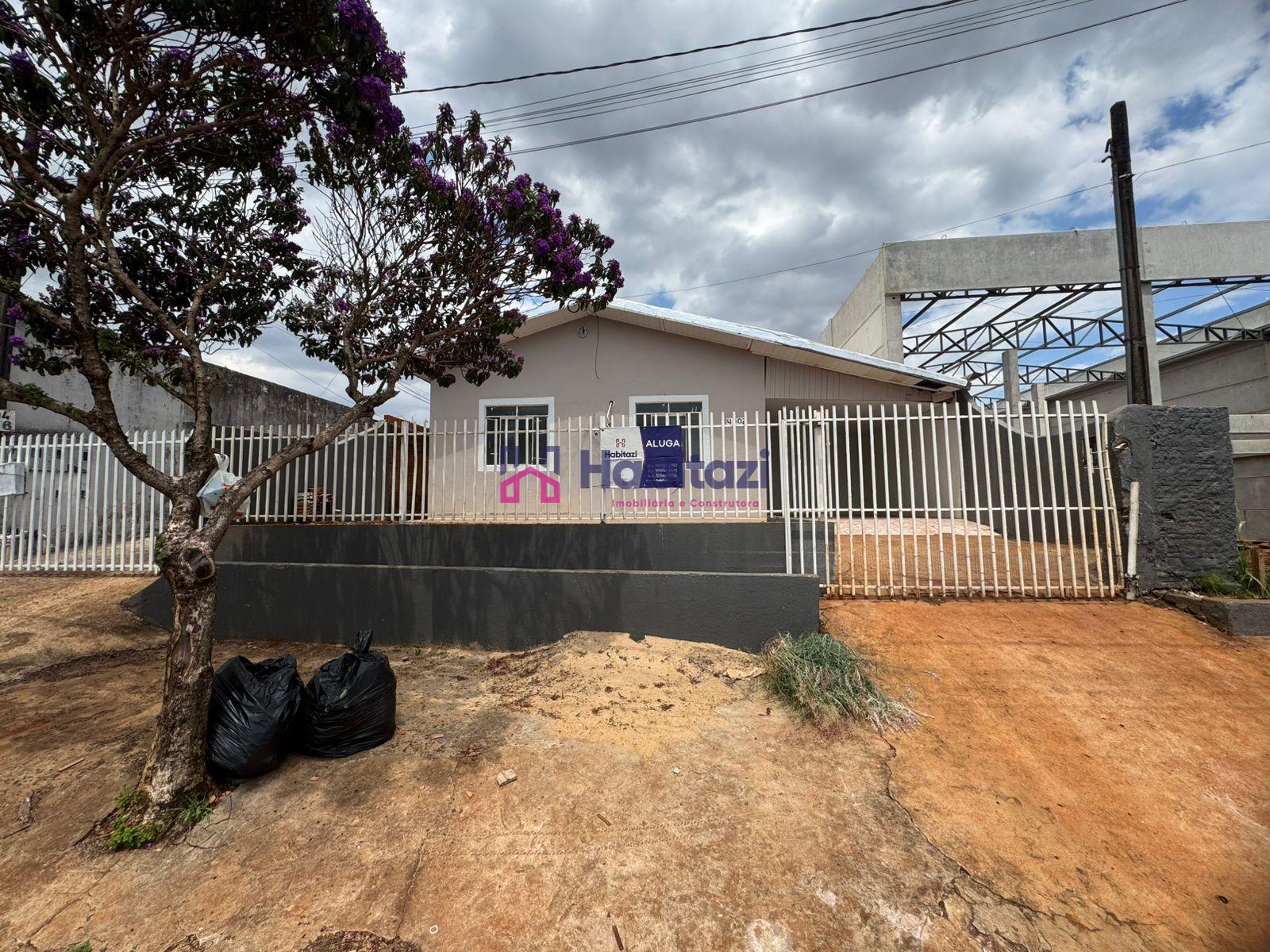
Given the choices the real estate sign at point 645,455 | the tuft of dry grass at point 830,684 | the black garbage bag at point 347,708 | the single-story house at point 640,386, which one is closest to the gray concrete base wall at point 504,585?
the tuft of dry grass at point 830,684

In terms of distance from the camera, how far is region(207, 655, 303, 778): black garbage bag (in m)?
2.76

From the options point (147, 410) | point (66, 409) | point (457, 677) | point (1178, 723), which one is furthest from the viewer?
point (147, 410)

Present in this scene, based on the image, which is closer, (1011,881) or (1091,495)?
(1011,881)

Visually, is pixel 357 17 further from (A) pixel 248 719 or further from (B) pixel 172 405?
(B) pixel 172 405

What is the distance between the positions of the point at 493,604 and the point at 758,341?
220 inches

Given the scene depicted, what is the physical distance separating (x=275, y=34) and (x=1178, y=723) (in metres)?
6.51

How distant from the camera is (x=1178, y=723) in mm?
3273

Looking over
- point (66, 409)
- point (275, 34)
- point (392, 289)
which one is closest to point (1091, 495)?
point (392, 289)

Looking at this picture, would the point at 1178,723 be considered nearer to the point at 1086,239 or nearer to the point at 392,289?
the point at 392,289

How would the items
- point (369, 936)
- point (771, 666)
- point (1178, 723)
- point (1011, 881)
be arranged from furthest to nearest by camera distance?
point (771, 666) → point (1178, 723) → point (1011, 881) → point (369, 936)

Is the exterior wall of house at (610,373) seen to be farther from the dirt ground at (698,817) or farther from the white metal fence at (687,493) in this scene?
the dirt ground at (698,817)

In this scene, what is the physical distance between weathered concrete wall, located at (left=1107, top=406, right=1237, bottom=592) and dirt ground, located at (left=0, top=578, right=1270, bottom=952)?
38.9 inches

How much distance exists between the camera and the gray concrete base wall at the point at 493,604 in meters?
4.41

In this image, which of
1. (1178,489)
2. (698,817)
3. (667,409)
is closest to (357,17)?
(698,817)
